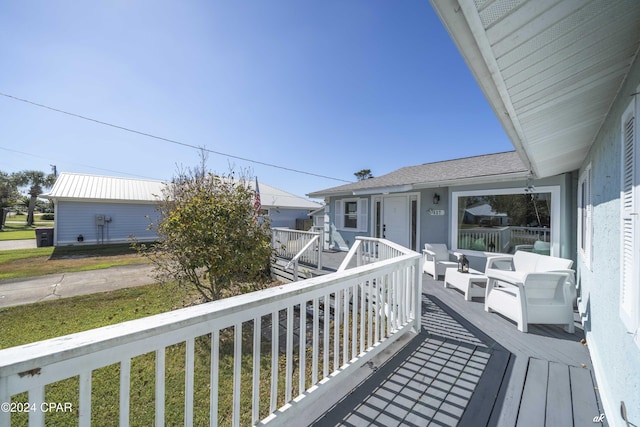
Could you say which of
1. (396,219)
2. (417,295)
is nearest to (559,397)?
(417,295)

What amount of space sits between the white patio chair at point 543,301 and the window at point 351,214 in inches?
248

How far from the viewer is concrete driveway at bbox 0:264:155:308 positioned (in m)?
5.66

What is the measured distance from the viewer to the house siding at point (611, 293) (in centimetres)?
158

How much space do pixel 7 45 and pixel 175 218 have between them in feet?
26.1

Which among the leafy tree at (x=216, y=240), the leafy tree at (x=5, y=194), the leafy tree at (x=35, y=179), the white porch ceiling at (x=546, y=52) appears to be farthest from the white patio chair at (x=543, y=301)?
the leafy tree at (x=35, y=179)

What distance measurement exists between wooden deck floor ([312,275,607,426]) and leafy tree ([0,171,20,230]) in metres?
33.8

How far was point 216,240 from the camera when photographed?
12.8 feet

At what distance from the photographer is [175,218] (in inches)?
154

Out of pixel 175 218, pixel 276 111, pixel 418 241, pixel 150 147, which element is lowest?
pixel 418 241

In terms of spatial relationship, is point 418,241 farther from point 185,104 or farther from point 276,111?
point 185,104

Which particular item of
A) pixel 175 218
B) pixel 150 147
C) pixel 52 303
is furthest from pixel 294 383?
pixel 150 147

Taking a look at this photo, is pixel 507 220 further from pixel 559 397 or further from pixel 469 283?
pixel 559 397

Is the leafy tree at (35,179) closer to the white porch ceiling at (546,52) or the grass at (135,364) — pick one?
the grass at (135,364)

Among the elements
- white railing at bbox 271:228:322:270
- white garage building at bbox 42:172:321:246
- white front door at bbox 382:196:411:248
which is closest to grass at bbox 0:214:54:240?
white garage building at bbox 42:172:321:246
